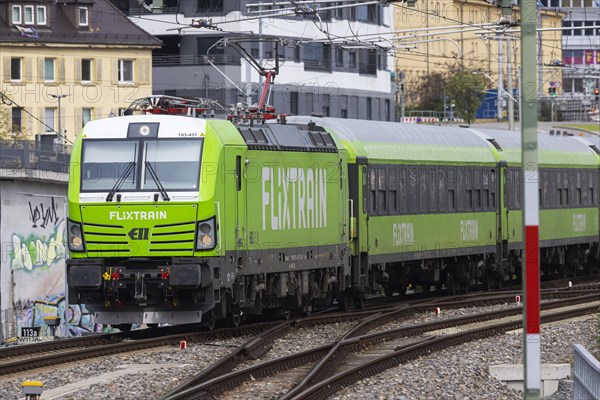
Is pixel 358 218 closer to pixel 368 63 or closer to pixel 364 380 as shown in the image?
pixel 364 380

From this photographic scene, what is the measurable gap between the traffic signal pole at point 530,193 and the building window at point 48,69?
5404cm

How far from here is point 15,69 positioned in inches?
2504

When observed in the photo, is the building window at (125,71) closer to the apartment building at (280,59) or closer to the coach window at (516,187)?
the apartment building at (280,59)

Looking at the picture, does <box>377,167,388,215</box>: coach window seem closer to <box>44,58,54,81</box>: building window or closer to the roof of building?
the roof of building

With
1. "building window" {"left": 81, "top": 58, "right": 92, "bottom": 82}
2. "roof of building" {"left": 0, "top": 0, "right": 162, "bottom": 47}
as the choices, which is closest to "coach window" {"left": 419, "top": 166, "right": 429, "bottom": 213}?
"roof of building" {"left": 0, "top": 0, "right": 162, "bottom": 47}

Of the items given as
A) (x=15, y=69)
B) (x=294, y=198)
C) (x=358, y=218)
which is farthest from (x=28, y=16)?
(x=294, y=198)

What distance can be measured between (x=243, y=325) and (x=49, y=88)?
41781 mm

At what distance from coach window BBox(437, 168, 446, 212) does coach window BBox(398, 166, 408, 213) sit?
1.91 metres

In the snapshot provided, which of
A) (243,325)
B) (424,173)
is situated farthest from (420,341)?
(424,173)

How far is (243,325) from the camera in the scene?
2405cm

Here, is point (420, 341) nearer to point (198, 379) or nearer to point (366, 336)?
point (366, 336)

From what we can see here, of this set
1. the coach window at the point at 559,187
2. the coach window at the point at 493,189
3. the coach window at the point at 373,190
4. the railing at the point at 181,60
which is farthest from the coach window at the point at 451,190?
the railing at the point at 181,60

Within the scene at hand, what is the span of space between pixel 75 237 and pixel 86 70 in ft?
151

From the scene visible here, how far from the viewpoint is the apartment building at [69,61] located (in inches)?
2491
